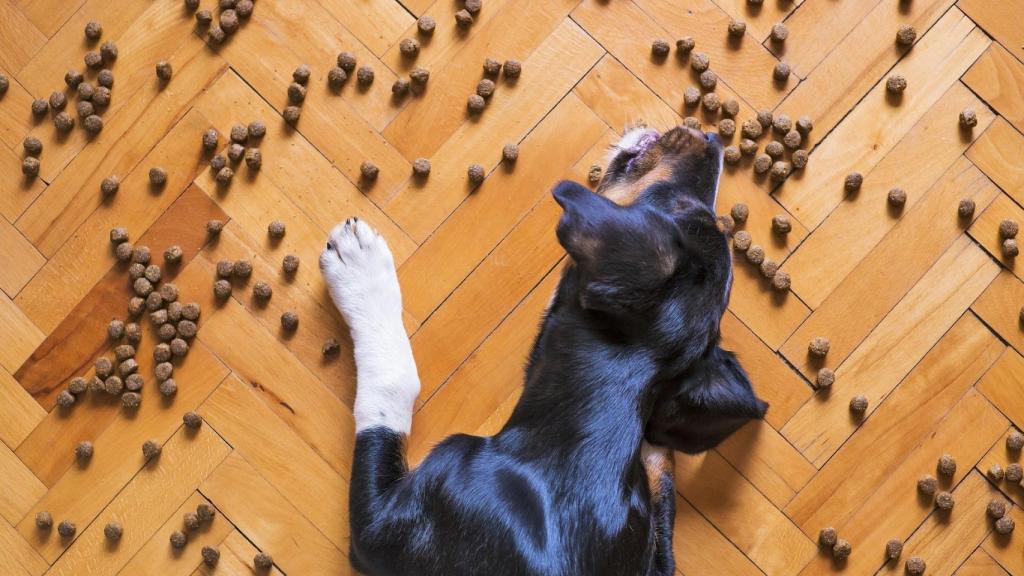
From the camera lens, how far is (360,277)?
3053 mm

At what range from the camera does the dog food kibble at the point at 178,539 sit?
308cm

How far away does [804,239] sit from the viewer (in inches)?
127

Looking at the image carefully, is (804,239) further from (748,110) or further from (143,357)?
(143,357)

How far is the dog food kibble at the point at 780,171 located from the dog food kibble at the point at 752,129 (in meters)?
0.11

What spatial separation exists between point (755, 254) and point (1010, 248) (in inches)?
33.1

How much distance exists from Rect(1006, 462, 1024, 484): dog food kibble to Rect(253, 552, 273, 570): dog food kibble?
2341 millimetres

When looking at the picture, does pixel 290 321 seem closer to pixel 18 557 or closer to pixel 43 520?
pixel 43 520

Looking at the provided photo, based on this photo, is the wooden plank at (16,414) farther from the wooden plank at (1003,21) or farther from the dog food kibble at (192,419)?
the wooden plank at (1003,21)

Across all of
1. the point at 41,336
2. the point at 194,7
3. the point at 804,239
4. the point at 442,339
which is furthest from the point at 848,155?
the point at 41,336

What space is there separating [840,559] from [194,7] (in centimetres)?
274

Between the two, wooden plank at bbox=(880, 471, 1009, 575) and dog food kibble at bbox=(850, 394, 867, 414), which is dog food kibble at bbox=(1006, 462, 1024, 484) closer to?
wooden plank at bbox=(880, 471, 1009, 575)

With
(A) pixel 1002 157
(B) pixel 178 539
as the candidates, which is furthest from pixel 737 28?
(B) pixel 178 539

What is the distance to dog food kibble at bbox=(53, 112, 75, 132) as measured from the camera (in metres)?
3.19

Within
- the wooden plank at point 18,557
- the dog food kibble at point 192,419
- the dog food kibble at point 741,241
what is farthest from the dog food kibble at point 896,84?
the wooden plank at point 18,557
